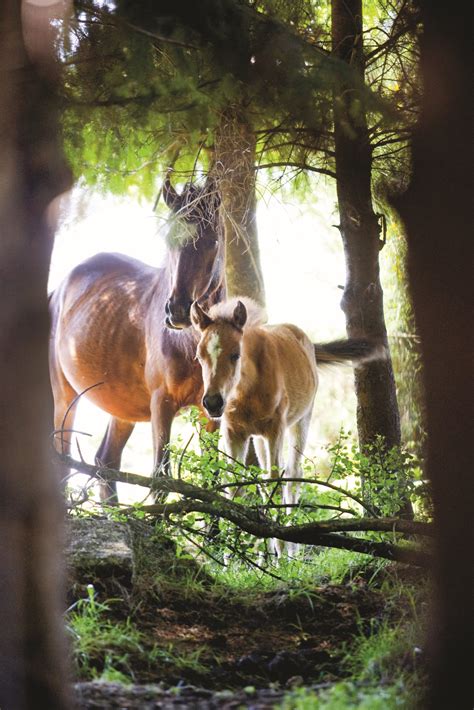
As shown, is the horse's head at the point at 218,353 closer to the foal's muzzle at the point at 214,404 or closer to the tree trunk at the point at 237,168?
the foal's muzzle at the point at 214,404

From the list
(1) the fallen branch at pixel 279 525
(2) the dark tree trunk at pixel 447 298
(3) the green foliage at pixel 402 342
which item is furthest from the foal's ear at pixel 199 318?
(2) the dark tree trunk at pixel 447 298

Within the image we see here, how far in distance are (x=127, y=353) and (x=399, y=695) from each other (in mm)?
4780

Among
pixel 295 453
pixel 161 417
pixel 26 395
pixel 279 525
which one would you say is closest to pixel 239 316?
pixel 161 417

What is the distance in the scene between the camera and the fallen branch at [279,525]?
3.18m

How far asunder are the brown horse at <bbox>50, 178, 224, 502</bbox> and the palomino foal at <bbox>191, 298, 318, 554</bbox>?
444 millimetres

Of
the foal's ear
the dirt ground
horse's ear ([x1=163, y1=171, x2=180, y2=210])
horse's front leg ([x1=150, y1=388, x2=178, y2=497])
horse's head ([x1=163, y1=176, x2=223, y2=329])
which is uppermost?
horse's ear ([x1=163, y1=171, x2=180, y2=210])

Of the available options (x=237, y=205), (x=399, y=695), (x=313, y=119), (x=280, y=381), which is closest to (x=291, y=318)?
(x=237, y=205)

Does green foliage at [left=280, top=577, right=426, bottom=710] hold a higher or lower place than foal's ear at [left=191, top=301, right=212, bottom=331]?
lower

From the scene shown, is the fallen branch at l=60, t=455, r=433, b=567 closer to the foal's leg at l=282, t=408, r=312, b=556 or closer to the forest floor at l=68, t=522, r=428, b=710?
the forest floor at l=68, t=522, r=428, b=710

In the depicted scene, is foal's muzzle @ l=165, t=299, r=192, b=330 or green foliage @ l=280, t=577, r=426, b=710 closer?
green foliage @ l=280, t=577, r=426, b=710

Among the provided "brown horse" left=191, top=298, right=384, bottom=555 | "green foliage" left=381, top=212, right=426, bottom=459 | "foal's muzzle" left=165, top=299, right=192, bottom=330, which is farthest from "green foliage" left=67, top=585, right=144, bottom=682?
"green foliage" left=381, top=212, right=426, bottom=459

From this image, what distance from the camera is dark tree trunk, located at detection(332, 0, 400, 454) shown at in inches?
227

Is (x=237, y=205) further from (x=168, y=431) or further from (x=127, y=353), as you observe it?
(x=168, y=431)

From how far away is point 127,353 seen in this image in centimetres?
660
